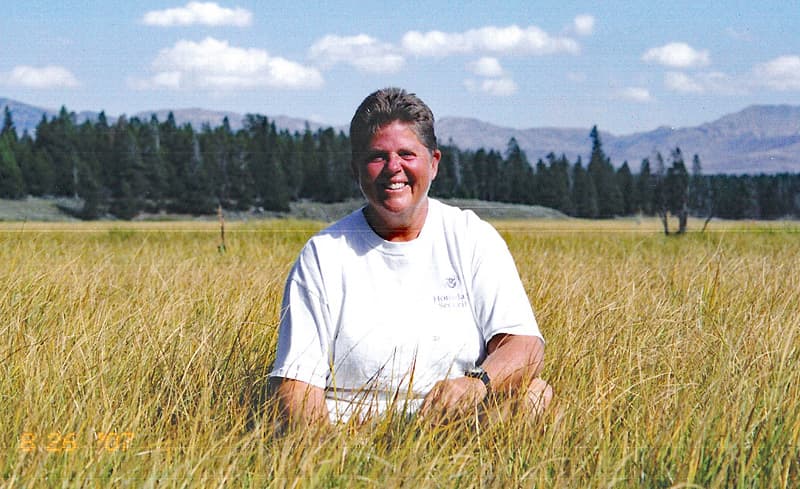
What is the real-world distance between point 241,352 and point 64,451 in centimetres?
133

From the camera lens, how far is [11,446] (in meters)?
2.51

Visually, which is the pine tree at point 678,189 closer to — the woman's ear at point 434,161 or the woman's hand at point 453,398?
the woman's ear at point 434,161

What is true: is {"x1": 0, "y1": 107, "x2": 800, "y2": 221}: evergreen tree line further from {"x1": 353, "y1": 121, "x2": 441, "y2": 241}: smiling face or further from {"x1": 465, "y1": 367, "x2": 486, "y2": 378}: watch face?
{"x1": 465, "y1": 367, "x2": 486, "y2": 378}: watch face

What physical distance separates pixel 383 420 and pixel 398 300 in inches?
18.4

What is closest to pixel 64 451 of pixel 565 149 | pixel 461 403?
pixel 461 403

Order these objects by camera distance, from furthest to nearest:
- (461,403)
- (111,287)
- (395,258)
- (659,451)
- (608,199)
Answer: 1. (608,199)
2. (111,287)
3. (395,258)
4. (461,403)
5. (659,451)

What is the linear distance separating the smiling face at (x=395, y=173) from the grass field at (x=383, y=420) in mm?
732

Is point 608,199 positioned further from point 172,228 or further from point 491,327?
point 491,327

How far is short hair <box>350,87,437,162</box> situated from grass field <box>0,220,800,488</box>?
989 millimetres

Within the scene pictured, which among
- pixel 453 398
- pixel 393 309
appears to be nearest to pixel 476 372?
pixel 453 398

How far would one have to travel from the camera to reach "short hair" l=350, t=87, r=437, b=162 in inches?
115

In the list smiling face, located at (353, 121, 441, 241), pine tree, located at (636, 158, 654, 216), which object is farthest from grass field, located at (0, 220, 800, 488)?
pine tree, located at (636, 158, 654, 216)
